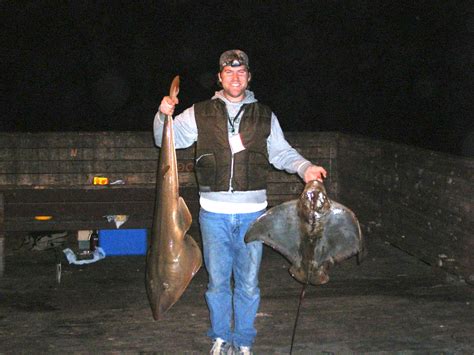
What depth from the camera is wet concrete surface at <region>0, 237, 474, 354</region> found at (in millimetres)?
5113

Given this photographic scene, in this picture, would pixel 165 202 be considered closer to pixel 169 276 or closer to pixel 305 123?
pixel 169 276

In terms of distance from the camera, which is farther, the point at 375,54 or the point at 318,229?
the point at 375,54

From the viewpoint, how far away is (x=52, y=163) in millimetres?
9031

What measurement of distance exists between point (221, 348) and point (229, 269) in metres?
0.55

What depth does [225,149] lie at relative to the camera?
4625 mm

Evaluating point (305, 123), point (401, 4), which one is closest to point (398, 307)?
point (305, 123)

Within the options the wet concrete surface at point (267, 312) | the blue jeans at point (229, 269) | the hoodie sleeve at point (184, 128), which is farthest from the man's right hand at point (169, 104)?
the wet concrete surface at point (267, 312)

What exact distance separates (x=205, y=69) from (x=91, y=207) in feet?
78.3

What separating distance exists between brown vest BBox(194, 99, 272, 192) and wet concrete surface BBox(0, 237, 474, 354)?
4.39ft

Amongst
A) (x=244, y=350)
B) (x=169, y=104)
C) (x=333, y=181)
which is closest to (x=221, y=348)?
(x=244, y=350)

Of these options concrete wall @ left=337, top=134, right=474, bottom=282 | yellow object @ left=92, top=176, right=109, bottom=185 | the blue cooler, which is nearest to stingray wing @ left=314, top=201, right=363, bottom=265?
concrete wall @ left=337, top=134, right=474, bottom=282

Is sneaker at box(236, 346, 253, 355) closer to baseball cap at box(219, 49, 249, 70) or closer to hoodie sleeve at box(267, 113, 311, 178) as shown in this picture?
hoodie sleeve at box(267, 113, 311, 178)

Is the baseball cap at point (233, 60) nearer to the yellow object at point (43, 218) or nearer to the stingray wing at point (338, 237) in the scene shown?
the stingray wing at point (338, 237)

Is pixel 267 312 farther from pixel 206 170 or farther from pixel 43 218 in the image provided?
pixel 43 218
